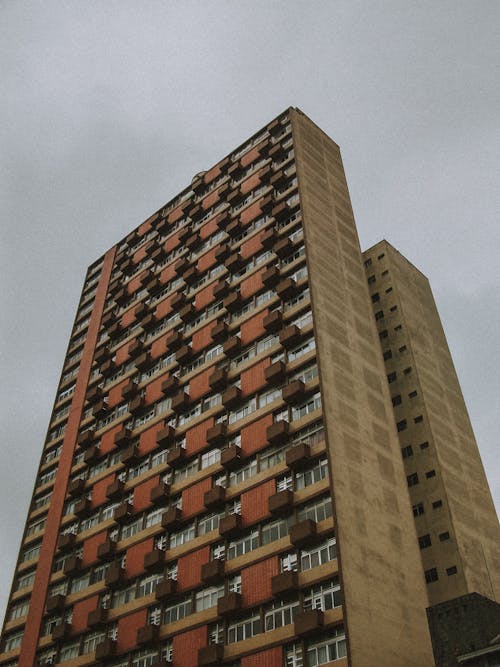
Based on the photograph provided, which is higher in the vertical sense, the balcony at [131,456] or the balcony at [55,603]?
the balcony at [131,456]

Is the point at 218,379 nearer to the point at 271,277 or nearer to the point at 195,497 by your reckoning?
the point at 195,497

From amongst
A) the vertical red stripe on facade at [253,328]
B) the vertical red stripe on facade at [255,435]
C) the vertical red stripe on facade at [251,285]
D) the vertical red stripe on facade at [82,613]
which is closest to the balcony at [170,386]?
the vertical red stripe on facade at [253,328]

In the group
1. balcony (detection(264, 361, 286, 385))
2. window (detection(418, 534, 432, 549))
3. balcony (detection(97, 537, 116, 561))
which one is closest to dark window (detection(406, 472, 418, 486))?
window (detection(418, 534, 432, 549))

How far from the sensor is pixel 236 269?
187 ft

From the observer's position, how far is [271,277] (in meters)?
51.7

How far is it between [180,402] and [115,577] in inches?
498

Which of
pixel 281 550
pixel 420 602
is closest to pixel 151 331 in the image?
pixel 281 550

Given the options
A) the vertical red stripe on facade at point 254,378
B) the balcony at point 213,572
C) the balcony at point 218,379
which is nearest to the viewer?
the balcony at point 213,572

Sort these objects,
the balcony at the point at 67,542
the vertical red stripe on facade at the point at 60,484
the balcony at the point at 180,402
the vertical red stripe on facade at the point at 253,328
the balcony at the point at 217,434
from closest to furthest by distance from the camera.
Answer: the balcony at the point at 217,434
the vertical red stripe on facade at the point at 60,484
the vertical red stripe on facade at the point at 253,328
the balcony at the point at 180,402
the balcony at the point at 67,542

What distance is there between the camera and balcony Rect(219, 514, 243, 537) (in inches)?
1581

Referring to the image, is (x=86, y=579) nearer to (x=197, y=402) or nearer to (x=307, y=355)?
(x=197, y=402)

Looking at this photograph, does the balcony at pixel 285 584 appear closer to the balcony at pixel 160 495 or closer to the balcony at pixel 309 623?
the balcony at pixel 309 623

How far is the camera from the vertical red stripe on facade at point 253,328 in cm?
4984

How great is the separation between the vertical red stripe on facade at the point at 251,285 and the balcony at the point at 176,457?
1294cm
